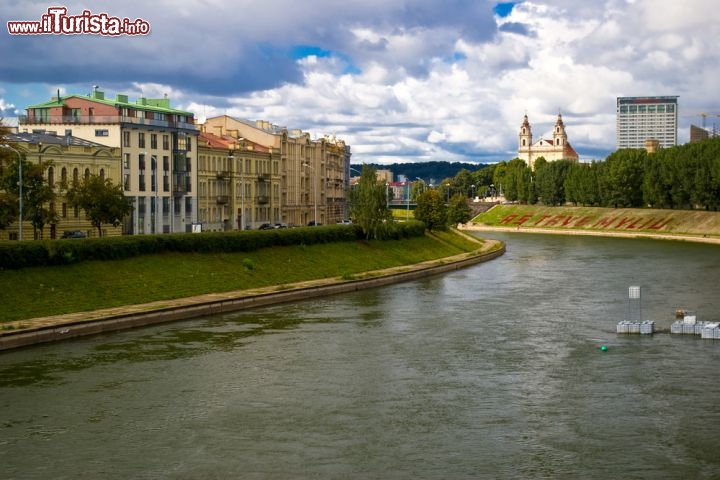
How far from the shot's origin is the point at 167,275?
5834 cm

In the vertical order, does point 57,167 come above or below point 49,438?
above

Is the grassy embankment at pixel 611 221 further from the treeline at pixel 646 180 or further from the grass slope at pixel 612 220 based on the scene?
the treeline at pixel 646 180

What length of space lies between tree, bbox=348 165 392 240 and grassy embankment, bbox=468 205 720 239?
6112 centimetres

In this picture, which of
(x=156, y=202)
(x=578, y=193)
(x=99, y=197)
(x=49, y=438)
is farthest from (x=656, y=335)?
(x=578, y=193)

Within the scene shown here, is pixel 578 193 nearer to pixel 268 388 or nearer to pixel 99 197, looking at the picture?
pixel 99 197

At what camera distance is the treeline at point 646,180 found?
14645 centimetres

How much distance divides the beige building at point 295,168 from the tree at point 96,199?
132 feet

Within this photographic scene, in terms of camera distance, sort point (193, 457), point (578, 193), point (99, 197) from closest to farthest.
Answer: point (193, 457) → point (99, 197) → point (578, 193)

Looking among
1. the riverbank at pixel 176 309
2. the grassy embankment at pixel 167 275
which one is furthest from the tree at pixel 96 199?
the riverbank at pixel 176 309

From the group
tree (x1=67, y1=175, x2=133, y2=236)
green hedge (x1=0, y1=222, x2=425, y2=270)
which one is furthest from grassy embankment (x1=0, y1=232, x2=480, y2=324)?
tree (x1=67, y1=175, x2=133, y2=236)

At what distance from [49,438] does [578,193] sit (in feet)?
545

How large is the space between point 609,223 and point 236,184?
75268 mm

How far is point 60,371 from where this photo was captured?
3706 centimetres

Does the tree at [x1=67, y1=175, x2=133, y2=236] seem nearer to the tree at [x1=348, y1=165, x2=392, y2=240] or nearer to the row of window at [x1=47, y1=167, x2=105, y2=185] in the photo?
the row of window at [x1=47, y1=167, x2=105, y2=185]
